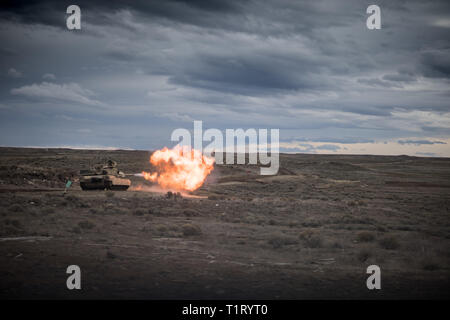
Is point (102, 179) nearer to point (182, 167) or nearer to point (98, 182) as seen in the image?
point (98, 182)

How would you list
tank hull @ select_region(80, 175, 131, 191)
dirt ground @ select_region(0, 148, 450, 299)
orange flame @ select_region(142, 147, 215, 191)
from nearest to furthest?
dirt ground @ select_region(0, 148, 450, 299) < tank hull @ select_region(80, 175, 131, 191) < orange flame @ select_region(142, 147, 215, 191)

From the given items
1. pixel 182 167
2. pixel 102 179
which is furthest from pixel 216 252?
pixel 182 167

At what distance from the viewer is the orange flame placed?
47781mm

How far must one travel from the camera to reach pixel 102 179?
39156 mm

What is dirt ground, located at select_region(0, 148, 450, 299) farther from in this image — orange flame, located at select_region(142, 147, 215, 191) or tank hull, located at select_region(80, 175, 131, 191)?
orange flame, located at select_region(142, 147, 215, 191)

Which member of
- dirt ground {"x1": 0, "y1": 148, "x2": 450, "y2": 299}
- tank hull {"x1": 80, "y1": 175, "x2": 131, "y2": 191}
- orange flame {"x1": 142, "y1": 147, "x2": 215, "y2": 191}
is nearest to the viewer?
dirt ground {"x1": 0, "y1": 148, "x2": 450, "y2": 299}

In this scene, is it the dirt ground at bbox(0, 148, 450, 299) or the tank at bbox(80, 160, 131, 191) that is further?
the tank at bbox(80, 160, 131, 191)

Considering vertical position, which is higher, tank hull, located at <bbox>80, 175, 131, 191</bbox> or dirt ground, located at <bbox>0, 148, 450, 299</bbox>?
tank hull, located at <bbox>80, 175, 131, 191</bbox>

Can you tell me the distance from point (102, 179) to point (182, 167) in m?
12.1

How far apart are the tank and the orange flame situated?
6902 mm

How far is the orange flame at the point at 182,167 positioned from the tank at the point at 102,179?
6902mm

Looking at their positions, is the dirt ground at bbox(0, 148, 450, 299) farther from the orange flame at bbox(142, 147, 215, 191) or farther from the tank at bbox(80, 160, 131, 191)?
the orange flame at bbox(142, 147, 215, 191)

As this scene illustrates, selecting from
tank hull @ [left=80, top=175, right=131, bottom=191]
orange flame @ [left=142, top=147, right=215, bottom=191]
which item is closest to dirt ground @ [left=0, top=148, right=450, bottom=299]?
tank hull @ [left=80, top=175, right=131, bottom=191]

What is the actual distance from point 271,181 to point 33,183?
3615 centimetres
